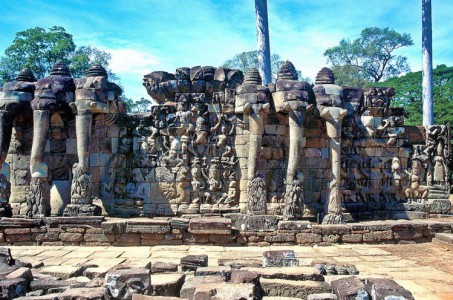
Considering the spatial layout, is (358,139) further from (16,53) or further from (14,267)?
(16,53)

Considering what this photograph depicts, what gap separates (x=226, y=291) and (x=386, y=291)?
1.61 m

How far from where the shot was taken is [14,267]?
5785mm

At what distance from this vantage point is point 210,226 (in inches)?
343

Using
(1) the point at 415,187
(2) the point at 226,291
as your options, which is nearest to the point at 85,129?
(2) the point at 226,291

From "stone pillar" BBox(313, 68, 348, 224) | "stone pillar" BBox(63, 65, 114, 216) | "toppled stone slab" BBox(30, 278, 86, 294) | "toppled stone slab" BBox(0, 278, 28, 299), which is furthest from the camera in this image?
"stone pillar" BBox(313, 68, 348, 224)

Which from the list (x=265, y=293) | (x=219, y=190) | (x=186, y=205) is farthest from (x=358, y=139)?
(x=265, y=293)

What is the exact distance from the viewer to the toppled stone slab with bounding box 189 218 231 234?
8703 mm

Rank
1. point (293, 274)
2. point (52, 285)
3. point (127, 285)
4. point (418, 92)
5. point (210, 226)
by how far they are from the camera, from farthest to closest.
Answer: point (418, 92) → point (210, 226) → point (293, 274) → point (52, 285) → point (127, 285)

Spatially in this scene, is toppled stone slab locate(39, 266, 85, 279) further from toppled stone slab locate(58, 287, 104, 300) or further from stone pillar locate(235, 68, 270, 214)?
stone pillar locate(235, 68, 270, 214)

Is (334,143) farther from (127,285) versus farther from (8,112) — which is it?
(8,112)

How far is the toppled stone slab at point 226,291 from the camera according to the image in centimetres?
429

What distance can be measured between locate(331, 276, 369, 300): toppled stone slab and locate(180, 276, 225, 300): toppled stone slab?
1.29m

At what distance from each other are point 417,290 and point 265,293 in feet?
6.37

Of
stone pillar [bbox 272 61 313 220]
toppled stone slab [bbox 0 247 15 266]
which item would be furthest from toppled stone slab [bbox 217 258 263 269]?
toppled stone slab [bbox 0 247 15 266]
